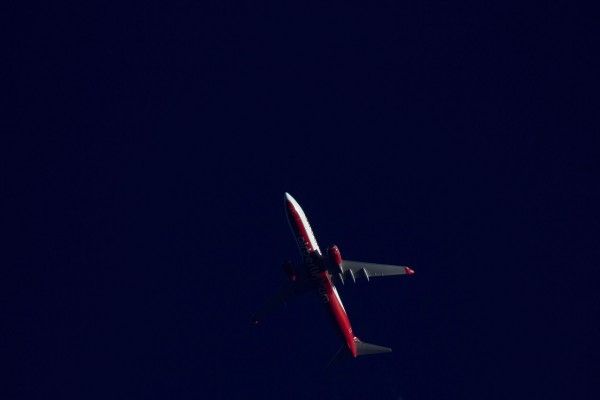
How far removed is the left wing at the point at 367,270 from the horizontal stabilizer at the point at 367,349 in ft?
36.1

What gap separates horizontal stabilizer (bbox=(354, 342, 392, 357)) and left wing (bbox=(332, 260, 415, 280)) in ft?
36.1

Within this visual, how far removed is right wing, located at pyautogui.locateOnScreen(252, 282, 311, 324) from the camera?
14775 centimetres

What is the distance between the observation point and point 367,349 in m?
144

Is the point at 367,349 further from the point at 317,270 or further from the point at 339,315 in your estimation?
the point at 317,270

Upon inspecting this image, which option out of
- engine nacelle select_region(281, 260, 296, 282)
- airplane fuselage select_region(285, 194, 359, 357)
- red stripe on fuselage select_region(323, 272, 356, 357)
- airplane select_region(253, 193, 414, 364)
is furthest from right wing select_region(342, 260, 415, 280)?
engine nacelle select_region(281, 260, 296, 282)

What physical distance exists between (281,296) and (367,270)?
15.7 meters

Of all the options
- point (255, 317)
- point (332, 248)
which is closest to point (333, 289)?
point (332, 248)

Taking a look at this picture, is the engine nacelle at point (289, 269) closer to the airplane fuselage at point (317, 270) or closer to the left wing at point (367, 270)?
the airplane fuselage at point (317, 270)

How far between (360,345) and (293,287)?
48.2 feet

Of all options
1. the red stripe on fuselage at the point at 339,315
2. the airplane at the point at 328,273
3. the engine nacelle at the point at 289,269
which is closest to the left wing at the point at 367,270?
the airplane at the point at 328,273

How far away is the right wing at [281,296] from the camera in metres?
148

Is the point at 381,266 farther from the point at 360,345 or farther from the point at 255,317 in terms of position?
the point at 255,317

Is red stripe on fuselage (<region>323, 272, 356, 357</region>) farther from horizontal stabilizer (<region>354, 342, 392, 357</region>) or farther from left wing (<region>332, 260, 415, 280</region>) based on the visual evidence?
left wing (<region>332, 260, 415, 280</region>)

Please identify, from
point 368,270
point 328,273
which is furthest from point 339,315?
point 368,270
